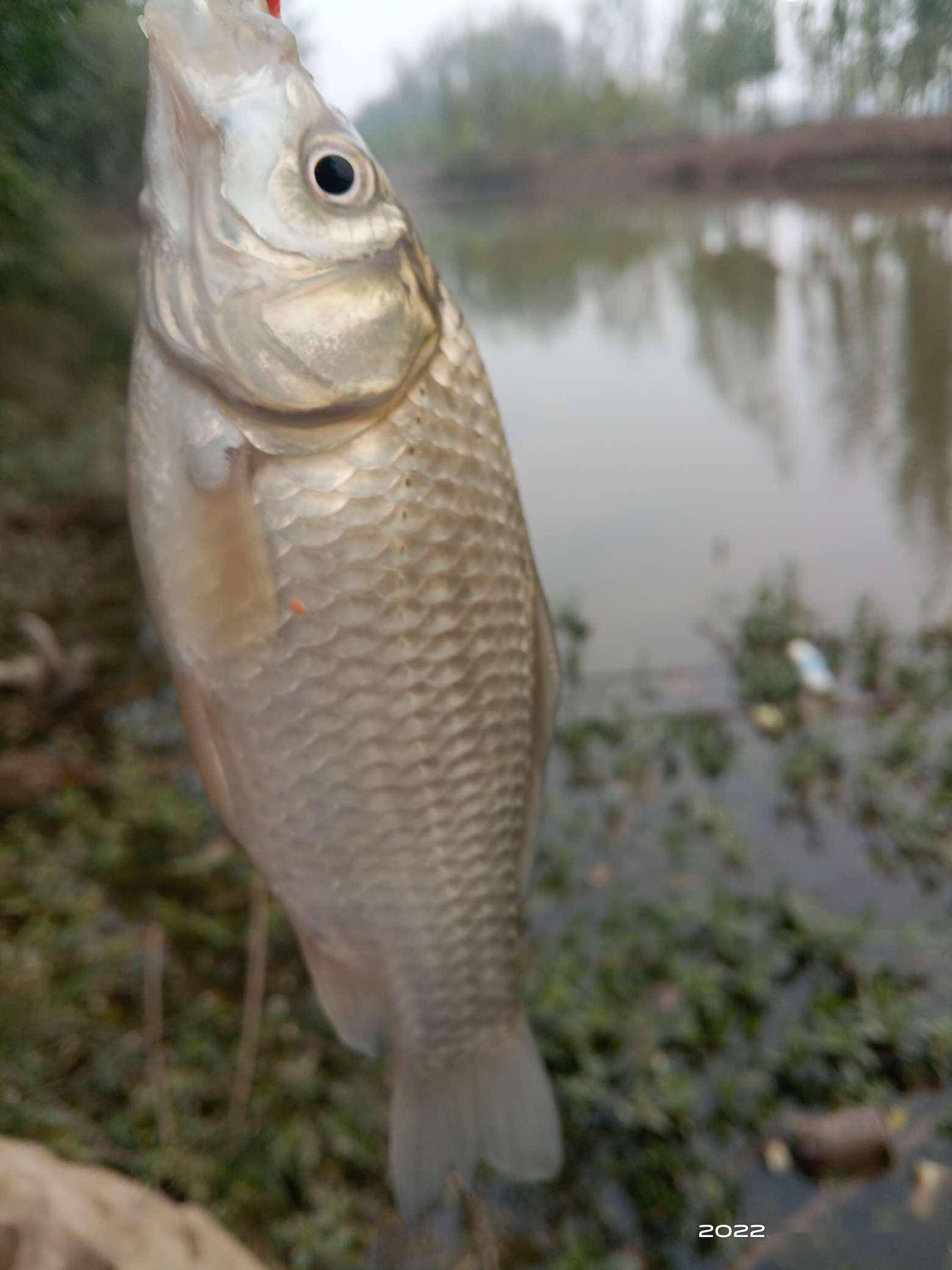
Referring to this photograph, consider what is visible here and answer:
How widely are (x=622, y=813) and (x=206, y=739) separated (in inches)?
64.5

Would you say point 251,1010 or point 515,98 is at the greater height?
point 515,98

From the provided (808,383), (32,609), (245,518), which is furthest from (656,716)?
(808,383)

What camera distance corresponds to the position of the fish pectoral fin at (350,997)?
0.75m

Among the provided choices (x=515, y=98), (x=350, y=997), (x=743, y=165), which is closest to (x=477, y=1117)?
(x=350, y=997)

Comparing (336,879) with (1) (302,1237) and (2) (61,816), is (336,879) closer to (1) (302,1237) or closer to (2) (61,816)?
(1) (302,1237)

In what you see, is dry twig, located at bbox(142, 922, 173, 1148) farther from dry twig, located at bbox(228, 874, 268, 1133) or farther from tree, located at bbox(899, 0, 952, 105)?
tree, located at bbox(899, 0, 952, 105)

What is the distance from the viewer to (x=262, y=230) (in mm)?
538

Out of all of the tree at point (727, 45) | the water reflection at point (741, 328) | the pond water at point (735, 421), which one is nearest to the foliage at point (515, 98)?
the water reflection at point (741, 328)

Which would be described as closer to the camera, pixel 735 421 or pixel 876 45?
pixel 876 45

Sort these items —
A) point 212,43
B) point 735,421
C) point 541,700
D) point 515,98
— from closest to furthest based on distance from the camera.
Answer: point 212,43 → point 541,700 → point 735,421 → point 515,98

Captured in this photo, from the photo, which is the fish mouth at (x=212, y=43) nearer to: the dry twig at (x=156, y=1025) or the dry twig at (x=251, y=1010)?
the dry twig at (x=251, y=1010)

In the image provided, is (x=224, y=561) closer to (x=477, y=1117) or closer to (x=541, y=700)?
(x=541, y=700)

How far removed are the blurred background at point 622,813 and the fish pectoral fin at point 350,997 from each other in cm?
73

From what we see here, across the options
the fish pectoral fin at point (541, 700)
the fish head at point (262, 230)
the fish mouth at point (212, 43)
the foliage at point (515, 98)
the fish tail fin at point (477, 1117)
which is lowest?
the fish tail fin at point (477, 1117)
